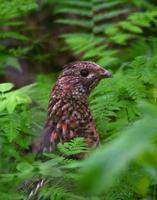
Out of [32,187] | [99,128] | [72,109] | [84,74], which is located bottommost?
[32,187]

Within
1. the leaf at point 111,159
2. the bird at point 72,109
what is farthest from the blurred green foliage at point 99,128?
the bird at point 72,109

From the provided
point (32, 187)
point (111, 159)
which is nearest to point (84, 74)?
point (32, 187)

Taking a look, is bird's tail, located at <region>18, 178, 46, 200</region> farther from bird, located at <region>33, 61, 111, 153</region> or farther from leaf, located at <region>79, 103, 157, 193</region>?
leaf, located at <region>79, 103, 157, 193</region>

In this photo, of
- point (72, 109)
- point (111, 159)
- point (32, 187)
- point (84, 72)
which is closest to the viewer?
point (111, 159)

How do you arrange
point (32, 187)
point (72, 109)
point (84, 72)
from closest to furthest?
point (32, 187) → point (72, 109) → point (84, 72)

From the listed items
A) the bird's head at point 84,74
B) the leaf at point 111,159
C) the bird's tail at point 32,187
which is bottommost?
the bird's tail at point 32,187

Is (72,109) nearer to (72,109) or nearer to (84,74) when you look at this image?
(72,109)

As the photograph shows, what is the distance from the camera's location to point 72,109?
15.7ft

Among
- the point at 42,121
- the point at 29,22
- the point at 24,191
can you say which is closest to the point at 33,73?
the point at 29,22

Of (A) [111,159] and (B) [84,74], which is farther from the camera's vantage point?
(B) [84,74]

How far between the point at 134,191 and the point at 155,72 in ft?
4.51

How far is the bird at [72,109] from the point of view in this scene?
14.9 ft

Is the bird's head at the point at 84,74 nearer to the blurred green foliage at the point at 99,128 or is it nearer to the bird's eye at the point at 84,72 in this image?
the bird's eye at the point at 84,72

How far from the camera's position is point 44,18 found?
34.9 feet
